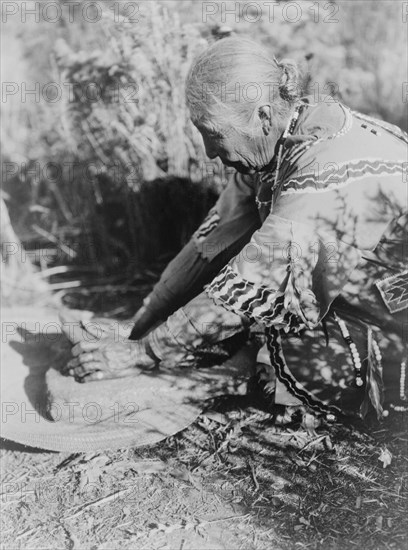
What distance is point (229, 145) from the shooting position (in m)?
2.07

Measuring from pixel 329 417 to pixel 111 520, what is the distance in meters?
0.85

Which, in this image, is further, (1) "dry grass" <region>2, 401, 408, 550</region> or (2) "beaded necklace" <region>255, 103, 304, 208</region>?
(2) "beaded necklace" <region>255, 103, 304, 208</region>

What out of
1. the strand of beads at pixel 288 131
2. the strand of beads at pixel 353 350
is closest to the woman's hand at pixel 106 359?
the strand of beads at pixel 353 350

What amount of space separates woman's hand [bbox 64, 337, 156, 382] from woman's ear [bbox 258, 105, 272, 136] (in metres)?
0.90

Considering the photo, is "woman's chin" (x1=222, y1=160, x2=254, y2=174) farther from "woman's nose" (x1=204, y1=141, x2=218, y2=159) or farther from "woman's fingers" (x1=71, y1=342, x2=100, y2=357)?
"woman's fingers" (x1=71, y1=342, x2=100, y2=357)

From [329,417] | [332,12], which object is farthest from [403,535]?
[332,12]

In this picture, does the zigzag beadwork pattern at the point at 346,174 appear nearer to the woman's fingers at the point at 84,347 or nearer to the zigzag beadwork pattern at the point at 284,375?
the zigzag beadwork pattern at the point at 284,375

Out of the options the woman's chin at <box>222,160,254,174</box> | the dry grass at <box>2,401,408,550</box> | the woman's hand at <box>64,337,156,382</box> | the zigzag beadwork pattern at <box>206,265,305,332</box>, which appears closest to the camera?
the dry grass at <box>2,401,408,550</box>

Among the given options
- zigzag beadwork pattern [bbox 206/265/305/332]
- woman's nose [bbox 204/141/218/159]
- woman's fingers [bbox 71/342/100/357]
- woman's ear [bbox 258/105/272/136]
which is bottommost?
woman's fingers [bbox 71/342/100/357]

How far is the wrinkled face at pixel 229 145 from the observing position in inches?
80.4

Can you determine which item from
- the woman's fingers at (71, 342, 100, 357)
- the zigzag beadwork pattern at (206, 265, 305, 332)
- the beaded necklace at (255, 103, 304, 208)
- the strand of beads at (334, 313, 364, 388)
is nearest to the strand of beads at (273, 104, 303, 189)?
the beaded necklace at (255, 103, 304, 208)

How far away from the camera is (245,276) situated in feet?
6.66

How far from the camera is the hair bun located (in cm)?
206

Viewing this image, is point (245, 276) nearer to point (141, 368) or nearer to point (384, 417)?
point (141, 368)
